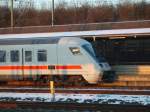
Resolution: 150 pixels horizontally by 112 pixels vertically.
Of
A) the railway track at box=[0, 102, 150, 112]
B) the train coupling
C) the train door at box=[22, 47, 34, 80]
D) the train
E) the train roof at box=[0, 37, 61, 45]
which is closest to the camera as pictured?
the railway track at box=[0, 102, 150, 112]

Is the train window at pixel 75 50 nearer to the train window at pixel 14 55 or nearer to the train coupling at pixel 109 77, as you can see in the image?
the train coupling at pixel 109 77

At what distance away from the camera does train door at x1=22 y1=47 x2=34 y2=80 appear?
2680 cm

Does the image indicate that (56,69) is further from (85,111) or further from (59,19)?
(59,19)

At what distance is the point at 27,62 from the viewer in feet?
88.4

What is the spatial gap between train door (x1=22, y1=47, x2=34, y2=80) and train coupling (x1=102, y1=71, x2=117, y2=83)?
4076 mm

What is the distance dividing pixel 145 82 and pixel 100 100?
899 cm

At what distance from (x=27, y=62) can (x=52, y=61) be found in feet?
5.19

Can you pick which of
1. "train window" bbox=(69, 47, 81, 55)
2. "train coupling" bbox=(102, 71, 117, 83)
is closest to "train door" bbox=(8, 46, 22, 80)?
"train window" bbox=(69, 47, 81, 55)

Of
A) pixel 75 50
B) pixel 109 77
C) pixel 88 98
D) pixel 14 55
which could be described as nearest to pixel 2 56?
pixel 14 55

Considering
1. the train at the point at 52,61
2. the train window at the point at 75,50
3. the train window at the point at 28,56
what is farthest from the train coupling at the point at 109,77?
the train window at the point at 28,56

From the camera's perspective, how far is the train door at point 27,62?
26.8 metres

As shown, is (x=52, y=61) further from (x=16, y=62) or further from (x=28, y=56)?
(x=16, y=62)

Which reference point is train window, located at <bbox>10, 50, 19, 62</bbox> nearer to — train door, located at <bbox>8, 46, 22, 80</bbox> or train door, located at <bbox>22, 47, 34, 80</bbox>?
train door, located at <bbox>8, 46, 22, 80</bbox>

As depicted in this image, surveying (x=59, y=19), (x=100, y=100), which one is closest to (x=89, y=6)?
(x=59, y=19)
